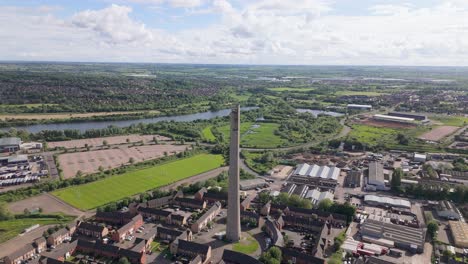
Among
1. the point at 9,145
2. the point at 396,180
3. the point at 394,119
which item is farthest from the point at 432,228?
the point at 9,145

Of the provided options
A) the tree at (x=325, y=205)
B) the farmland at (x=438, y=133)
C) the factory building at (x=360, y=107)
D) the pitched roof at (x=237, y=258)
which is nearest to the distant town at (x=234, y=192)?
the pitched roof at (x=237, y=258)

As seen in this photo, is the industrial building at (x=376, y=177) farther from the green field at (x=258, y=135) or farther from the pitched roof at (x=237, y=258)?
the pitched roof at (x=237, y=258)

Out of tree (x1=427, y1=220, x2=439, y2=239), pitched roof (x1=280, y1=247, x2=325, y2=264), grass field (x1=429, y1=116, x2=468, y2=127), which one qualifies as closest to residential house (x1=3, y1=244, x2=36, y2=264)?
pitched roof (x1=280, y1=247, x2=325, y2=264)

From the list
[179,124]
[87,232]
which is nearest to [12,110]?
[179,124]

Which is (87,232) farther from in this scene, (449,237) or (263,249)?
(449,237)

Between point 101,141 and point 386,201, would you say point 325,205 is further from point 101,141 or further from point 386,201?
point 101,141

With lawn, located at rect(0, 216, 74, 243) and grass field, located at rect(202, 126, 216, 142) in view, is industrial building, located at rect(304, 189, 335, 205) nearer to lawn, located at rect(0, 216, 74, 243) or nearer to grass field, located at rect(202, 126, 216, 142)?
lawn, located at rect(0, 216, 74, 243)
